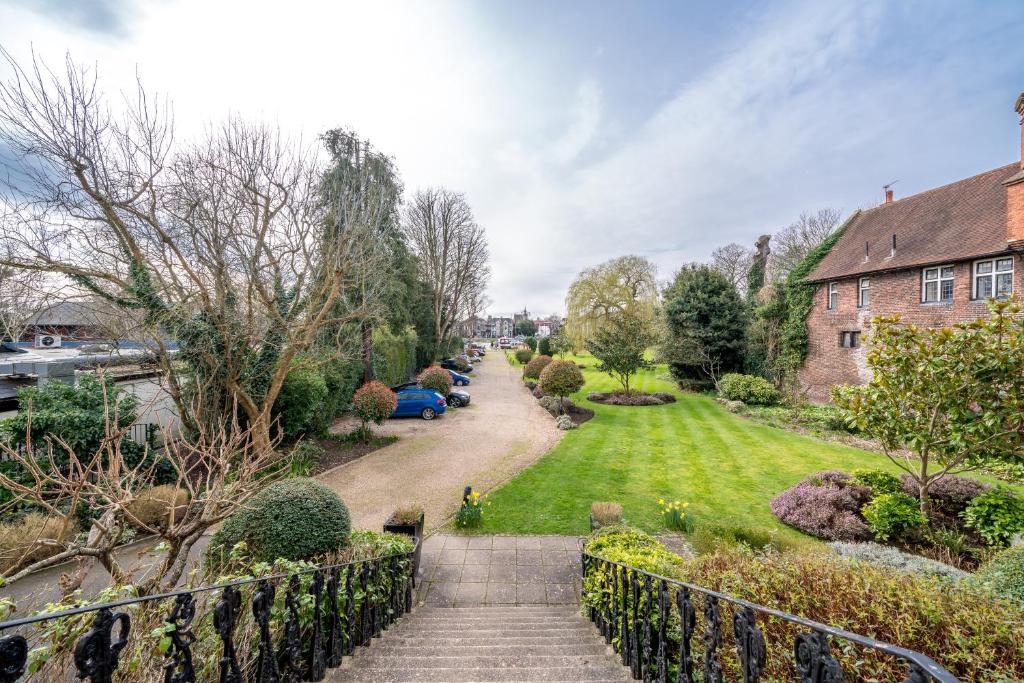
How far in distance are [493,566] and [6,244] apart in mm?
10899

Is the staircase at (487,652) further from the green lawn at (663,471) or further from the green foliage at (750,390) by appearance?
the green foliage at (750,390)

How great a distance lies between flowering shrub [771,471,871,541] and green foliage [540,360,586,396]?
981 centimetres

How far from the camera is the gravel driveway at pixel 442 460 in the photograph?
9.42 metres

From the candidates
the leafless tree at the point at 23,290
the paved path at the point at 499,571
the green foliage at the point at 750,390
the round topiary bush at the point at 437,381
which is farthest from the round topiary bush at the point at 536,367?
the leafless tree at the point at 23,290

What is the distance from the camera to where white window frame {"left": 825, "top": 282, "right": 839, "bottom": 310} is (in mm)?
18156

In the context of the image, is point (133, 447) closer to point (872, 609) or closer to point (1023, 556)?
point (872, 609)

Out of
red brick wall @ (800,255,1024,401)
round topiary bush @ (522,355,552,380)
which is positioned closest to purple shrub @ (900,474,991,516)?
red brick wall @ (800,255,1024,401)

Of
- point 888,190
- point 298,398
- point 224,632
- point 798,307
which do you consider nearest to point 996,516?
point 224,632

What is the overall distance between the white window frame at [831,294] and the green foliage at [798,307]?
0.68 meters

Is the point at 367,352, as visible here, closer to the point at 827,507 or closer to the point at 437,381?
the point at 437,381

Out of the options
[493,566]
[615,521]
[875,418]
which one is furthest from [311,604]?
[875,418]

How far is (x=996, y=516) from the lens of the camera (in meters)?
6.46

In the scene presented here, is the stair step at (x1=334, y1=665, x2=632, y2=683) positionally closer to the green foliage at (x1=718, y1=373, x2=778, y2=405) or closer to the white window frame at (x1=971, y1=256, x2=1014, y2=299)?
the white window frame at (x1=971, y1=256, x2=1014, y2=299)

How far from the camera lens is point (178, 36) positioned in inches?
281
